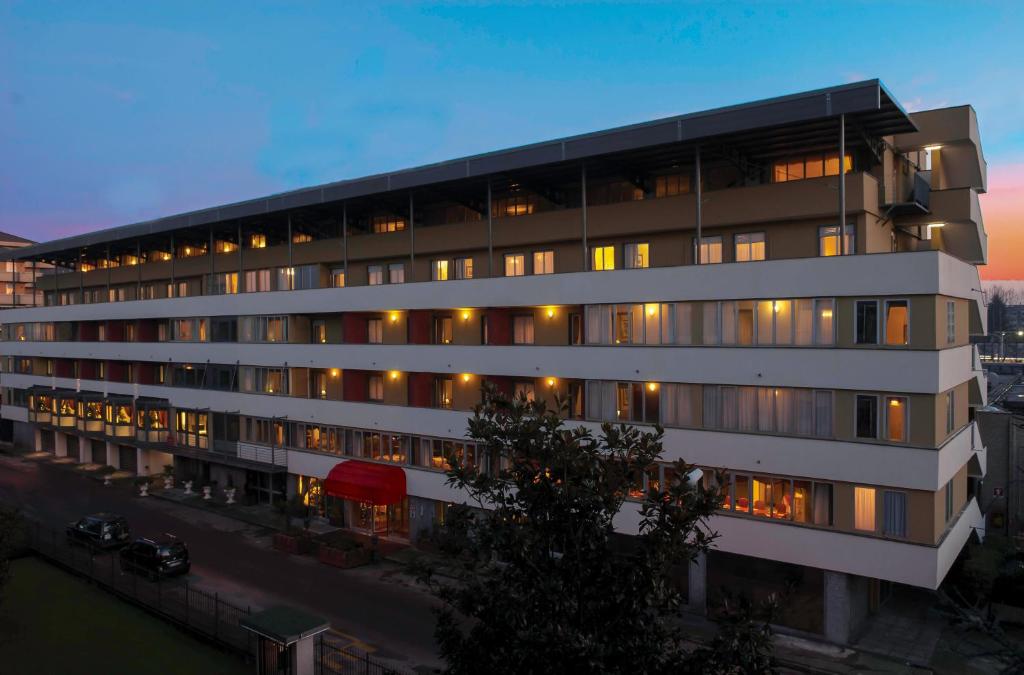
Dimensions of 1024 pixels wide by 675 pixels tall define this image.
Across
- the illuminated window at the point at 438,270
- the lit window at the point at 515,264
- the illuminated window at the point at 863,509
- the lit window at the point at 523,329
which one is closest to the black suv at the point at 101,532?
the illuminated window at the point at 438,270

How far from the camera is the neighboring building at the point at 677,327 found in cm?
2228

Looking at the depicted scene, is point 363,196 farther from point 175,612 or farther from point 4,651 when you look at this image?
point 4,651

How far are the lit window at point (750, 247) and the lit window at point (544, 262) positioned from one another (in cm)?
863

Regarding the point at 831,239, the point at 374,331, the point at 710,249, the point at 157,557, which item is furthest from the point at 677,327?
the point at 157,557

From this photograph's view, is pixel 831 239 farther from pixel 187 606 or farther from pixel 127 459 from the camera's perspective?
pixel 127 459

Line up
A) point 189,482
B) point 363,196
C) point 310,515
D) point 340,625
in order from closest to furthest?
point 340,625, point 363,196, point 310,515, point 189,482

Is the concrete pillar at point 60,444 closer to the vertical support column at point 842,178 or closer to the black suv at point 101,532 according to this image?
the black suv at point 101,532

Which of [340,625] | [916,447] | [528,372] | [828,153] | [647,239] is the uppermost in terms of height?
[828,153]

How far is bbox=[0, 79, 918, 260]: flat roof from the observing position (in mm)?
22719

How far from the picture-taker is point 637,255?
1172 inches

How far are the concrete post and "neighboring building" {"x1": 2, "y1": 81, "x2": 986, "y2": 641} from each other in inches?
453

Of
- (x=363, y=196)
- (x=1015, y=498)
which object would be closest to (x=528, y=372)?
(x=363, y=196)

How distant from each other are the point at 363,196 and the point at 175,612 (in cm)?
2055

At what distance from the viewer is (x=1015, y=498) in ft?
105
